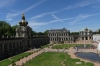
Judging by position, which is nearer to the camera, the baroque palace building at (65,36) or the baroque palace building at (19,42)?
the baroque palace building at (19,42)

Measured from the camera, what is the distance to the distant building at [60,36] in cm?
12144

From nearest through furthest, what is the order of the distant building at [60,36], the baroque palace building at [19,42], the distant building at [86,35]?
the baroque palace building at [19,42], the distant building at [60,36], the distant building at [86,35]

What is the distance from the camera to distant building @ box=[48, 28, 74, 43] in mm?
121438

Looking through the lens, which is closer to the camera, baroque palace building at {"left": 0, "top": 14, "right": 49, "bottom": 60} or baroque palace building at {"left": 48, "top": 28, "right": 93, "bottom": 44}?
baroque palace building at {"left": 0, "top": 14, "right": 49, "bottom": 60}

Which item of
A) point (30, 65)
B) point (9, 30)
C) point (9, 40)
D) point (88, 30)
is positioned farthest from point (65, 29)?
point (30, 65)

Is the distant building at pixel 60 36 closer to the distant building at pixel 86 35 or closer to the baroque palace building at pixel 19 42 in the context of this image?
the distant building at pixel 86 35

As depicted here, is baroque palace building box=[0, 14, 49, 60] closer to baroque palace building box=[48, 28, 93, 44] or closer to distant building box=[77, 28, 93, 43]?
baroque palace building box=[48, 28, 93, 44]

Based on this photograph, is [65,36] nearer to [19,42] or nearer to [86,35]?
[86,35]

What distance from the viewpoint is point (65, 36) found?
12188 cm

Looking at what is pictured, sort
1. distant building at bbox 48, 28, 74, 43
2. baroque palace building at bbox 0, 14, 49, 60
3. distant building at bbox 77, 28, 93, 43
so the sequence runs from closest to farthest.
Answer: baroque palace building at bbox 0, 14, 49, 60 → distant building at bbox 48, 28, 74, 43 → distant building at bbox 77, 28, 93, 43

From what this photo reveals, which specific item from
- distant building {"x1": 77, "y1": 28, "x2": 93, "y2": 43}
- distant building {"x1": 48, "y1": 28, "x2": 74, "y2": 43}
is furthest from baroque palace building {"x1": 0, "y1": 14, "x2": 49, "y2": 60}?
distant building {"x1": 77, "y1": 28, "x2": 93, "y2": 43}

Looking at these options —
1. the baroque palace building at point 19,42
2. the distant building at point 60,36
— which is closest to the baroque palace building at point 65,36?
the distant building at point 60,36

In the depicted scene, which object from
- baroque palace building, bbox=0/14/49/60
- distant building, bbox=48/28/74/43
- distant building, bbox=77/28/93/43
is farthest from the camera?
distant building, bbox=77/28/93/43

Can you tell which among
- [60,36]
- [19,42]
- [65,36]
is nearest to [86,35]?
[65,36]
